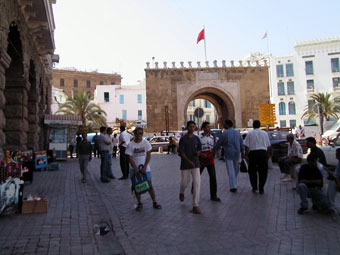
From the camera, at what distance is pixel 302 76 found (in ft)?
152

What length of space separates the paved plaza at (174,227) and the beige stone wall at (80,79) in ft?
198

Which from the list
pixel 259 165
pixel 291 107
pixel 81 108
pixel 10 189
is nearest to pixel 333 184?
pixel 259 165

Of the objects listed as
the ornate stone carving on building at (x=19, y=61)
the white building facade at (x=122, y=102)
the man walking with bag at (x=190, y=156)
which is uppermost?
the white building facade at (x=122, y=102)

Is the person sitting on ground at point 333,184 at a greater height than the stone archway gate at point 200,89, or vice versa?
the stone archway gate at point 200,89

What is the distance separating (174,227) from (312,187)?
2.51 metres

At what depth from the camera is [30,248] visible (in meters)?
3.93

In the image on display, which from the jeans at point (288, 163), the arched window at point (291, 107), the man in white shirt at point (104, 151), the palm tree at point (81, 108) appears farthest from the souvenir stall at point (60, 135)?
the arched window at point (291, 107)

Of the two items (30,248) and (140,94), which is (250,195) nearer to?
(30,248)

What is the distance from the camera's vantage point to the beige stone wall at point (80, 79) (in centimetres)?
6394

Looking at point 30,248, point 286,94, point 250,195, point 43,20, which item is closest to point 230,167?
point 250,195

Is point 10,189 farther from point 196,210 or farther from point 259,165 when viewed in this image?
point 259,165

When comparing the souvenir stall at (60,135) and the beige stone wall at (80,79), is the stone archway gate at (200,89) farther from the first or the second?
the beige stone wall at (80,79)

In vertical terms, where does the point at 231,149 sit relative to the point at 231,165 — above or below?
above

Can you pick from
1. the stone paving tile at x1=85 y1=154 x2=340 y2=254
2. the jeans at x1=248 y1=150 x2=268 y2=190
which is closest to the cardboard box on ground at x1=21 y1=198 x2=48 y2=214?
the stone paving tile at x1=85 y1=154 x2=340 y2=254
